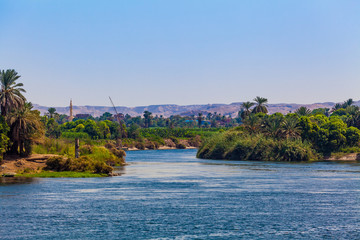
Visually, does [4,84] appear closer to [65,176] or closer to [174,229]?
[65,176]

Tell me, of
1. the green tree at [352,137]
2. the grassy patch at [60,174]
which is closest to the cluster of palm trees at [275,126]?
the green tree at [352,137]

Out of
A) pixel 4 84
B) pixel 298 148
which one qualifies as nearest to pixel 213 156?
pixel 298 148

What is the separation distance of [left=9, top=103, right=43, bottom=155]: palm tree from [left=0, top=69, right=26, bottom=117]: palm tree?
5.54 feet

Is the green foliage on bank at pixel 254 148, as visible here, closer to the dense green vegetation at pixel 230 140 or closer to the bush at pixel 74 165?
the dense green vegetation at pixel 230 140

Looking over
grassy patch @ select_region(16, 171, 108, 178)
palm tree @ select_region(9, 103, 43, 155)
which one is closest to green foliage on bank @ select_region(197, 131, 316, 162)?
grassy patch @ select_region(16, 171, 108, 178)

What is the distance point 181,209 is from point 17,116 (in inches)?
1694

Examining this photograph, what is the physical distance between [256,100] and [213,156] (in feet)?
144

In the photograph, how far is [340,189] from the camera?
6662 cm

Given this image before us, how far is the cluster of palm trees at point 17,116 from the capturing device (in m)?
83.8

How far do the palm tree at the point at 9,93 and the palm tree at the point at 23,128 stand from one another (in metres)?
1.69

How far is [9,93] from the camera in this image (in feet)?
286

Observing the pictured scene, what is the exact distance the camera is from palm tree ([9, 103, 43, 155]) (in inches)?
3292

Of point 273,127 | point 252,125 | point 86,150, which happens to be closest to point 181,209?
point 86,150

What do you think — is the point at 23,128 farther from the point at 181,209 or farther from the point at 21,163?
the point at 181,209
